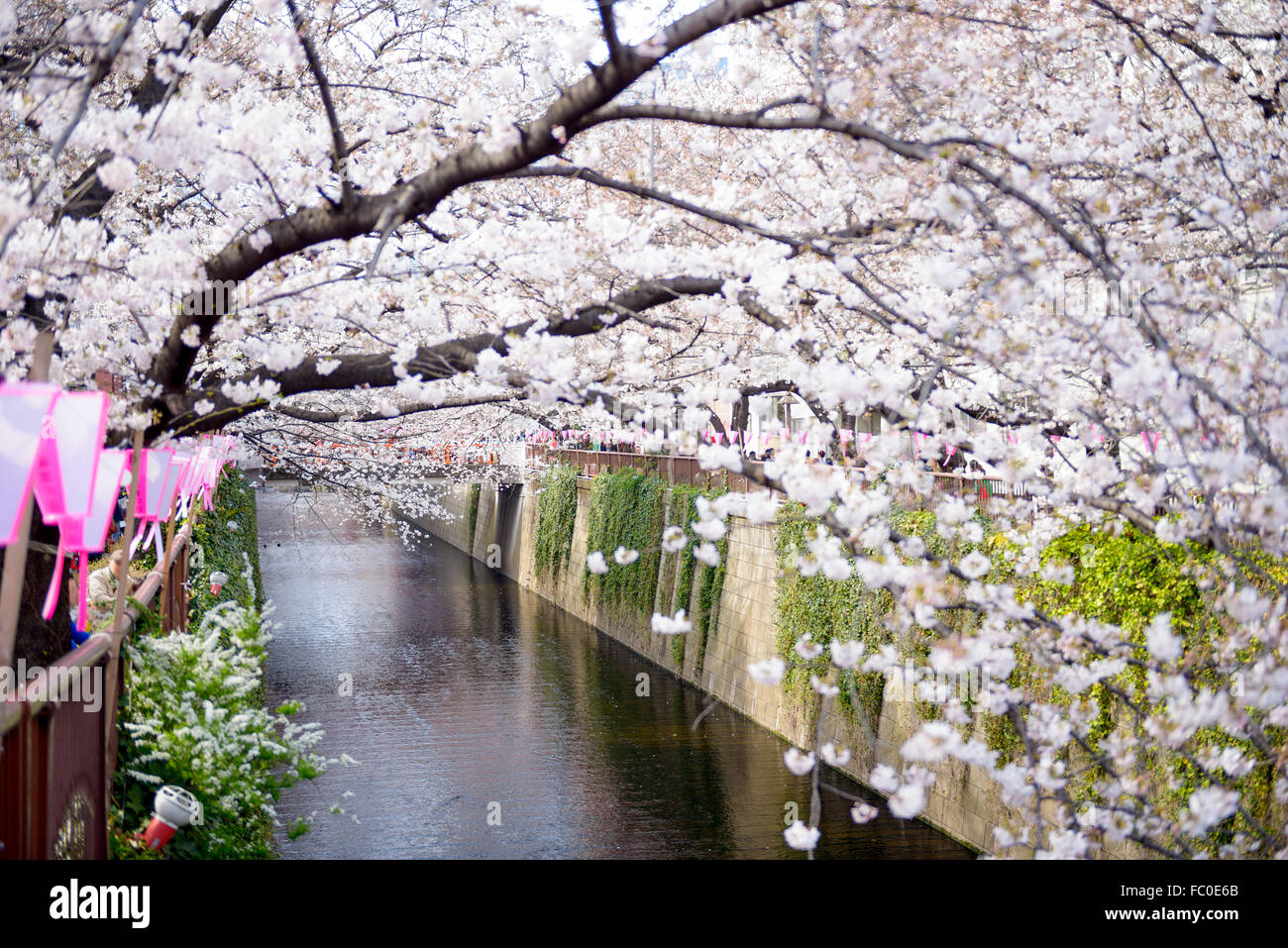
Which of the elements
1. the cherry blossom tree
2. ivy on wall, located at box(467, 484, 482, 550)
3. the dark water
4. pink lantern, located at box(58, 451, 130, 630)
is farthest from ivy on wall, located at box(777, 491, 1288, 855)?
ivy on wall, located at box(467, 484, 482, 550)

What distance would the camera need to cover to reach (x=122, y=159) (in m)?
3.99

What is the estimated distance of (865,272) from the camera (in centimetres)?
555

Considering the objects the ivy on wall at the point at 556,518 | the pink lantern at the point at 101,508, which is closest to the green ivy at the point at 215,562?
the pink lantern at the point at 101,508

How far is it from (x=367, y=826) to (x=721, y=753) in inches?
188

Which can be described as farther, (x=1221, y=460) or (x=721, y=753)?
(x=721, y=753)

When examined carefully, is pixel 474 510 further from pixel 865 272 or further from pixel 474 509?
pixel 865 272

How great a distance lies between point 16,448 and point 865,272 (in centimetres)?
381

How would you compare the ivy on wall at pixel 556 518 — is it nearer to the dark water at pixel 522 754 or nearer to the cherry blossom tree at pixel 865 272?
the dark water at pixel 522 754

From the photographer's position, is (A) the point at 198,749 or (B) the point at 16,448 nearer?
(B) the point at 16,448

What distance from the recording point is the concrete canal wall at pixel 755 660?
1055 cm

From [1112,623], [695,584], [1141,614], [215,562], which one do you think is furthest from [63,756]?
[695,584]
